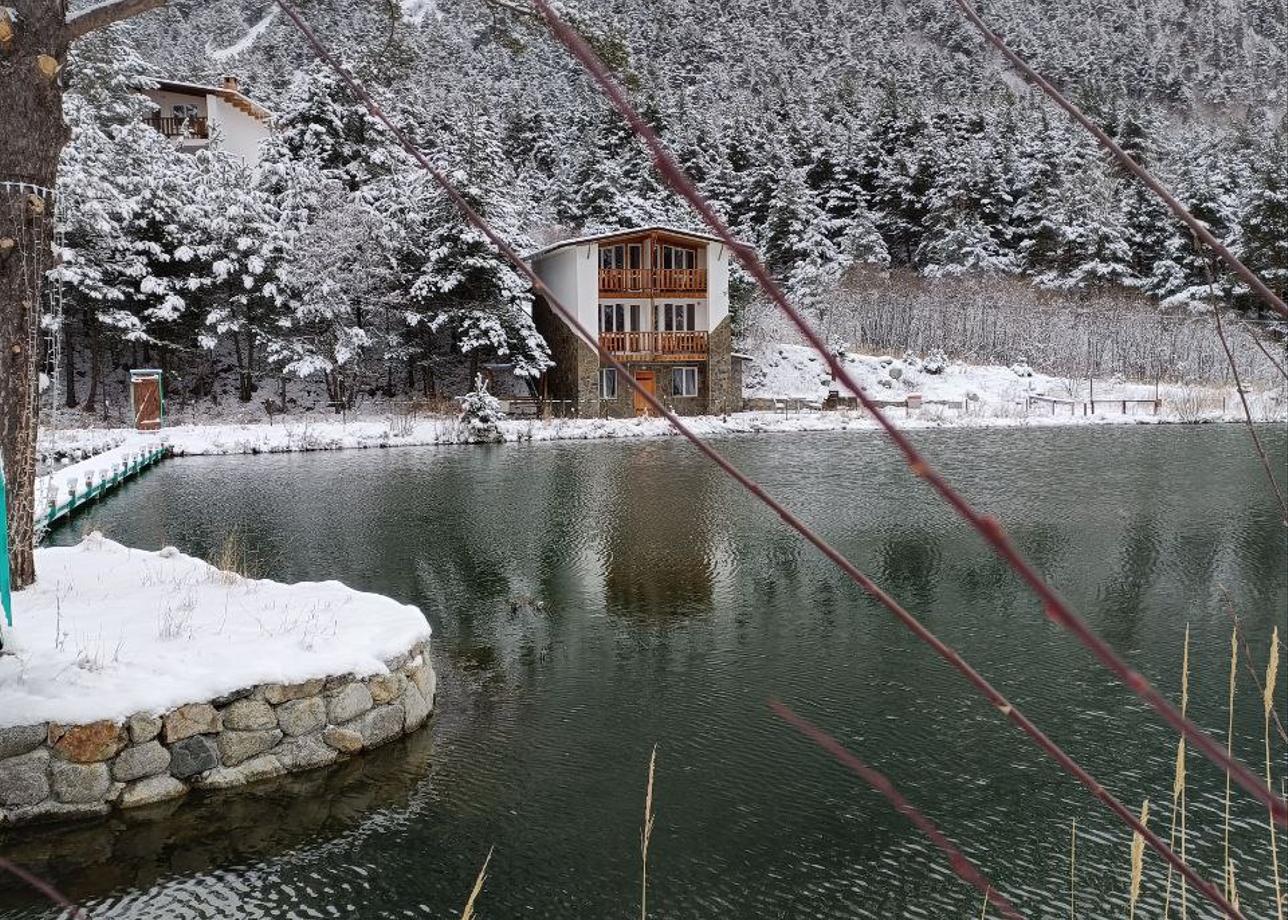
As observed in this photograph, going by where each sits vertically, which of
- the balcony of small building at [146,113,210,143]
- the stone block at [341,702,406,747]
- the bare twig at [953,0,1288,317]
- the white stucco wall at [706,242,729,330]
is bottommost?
the stone block at [341,702,406,747]

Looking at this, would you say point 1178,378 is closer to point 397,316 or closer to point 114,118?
point 397,316

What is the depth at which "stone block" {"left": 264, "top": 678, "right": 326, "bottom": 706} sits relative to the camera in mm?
5539

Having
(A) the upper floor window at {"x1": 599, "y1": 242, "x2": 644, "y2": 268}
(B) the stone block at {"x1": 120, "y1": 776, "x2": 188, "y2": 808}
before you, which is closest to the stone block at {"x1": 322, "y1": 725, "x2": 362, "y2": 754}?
(B) the stone block at {"x1": 120, "y1": 776, "x2": 188, "y2": 808}

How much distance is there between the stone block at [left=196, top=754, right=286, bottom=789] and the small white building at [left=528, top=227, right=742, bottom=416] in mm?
24154

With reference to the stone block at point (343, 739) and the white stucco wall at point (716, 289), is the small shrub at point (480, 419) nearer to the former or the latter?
the white stucco wall at point (716, 289)

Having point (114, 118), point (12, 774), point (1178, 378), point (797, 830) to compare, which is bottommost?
point (797, 830)

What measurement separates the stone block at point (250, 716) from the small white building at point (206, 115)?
3252 centimetres

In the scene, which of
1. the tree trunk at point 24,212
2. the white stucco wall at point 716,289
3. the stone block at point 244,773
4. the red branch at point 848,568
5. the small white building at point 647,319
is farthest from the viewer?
the white stucco wall at point 716,289

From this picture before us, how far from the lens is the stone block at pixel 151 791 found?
201 inches

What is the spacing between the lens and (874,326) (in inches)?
A: 1569

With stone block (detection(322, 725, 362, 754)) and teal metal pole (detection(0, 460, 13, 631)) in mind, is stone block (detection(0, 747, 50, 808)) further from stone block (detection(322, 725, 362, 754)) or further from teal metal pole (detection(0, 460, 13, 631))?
stone block (detection(322, 725, 362, 754))

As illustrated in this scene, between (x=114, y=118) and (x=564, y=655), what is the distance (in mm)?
30718

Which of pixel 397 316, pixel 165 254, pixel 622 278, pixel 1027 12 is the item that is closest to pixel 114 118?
pixel 165 254

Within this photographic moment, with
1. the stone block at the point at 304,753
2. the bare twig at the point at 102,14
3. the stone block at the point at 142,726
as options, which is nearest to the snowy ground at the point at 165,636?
the stone block at the point at 142,726
